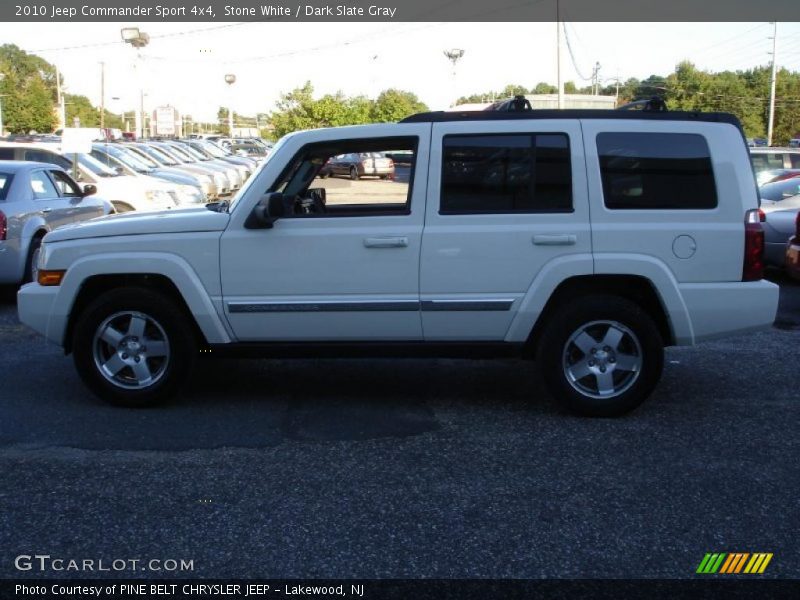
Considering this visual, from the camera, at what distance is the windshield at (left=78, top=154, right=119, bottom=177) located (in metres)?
16.7

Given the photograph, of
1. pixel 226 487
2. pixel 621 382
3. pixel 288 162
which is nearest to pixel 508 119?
pixel 288 162

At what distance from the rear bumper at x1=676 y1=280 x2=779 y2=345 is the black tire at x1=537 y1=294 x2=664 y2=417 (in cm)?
28

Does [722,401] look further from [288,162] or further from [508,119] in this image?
[288,162]

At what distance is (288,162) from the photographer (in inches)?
229

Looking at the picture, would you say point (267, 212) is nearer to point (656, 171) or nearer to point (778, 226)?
point (656, 171)

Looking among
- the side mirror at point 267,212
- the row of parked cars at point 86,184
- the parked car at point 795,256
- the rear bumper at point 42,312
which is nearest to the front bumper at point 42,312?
the rear bumper at point 42,312

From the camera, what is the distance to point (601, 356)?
5.68m

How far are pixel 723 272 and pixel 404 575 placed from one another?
123 inches

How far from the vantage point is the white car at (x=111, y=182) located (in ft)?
52.0

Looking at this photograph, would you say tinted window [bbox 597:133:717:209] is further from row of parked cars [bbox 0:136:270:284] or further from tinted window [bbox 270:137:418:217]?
row of parked cars [bbox 0:136:270:284]

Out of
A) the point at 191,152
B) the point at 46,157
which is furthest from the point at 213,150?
the point at 46,157

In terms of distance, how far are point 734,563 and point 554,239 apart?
2.41m

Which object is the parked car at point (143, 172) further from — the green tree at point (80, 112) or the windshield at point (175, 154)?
the green tree at point (80, 112)

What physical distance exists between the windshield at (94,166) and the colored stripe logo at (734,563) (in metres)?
15.1
